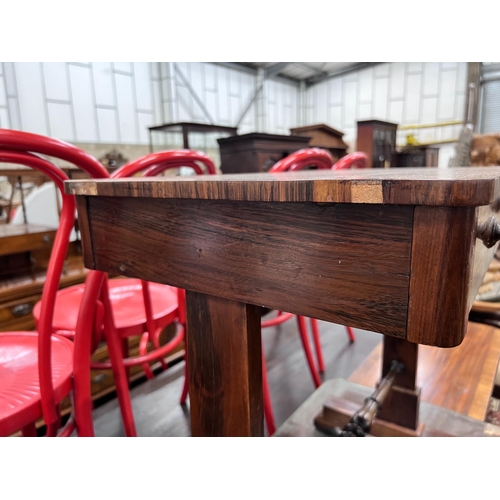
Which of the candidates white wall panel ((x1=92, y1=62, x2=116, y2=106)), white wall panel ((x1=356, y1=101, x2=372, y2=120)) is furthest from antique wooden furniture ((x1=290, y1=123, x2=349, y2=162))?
white wall panel ((x1=92, y1=62, x2=116, y2=106))

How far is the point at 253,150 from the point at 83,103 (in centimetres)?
228

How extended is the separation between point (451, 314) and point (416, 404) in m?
0.94

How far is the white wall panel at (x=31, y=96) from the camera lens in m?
3.71

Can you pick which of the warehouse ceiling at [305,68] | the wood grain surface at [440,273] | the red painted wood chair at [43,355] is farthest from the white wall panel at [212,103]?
the wood grain surface at [440,273]

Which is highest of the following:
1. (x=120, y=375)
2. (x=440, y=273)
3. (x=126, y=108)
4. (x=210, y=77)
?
(x=210, y=77)

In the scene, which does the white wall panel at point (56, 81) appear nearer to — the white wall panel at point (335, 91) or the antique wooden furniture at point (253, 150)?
the antique wooden furniture at point (253, 150)

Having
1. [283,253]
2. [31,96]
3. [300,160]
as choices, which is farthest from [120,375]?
[31,96]

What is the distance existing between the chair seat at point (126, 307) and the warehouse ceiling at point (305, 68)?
5482 mm

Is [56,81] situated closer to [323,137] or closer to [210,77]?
[210,77]

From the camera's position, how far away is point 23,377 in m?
0.79

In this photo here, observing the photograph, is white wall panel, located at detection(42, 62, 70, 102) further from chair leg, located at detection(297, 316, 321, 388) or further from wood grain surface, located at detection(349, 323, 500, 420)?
wood grain surface, located at detection(349, 323, 500, 420)
